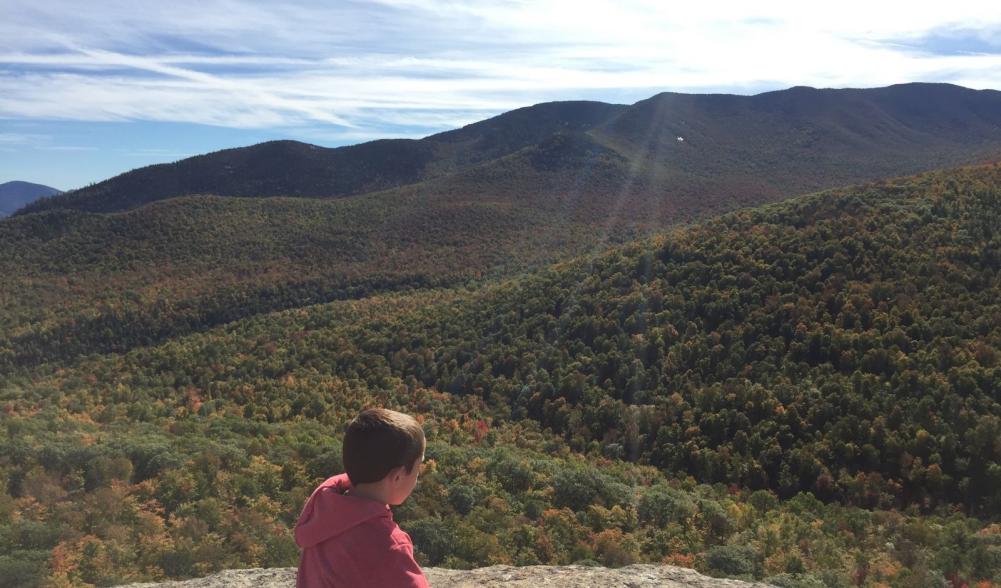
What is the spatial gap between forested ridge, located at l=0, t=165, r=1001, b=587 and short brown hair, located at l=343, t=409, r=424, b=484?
726cm

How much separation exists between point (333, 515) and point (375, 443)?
39cm

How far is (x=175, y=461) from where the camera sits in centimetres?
1262

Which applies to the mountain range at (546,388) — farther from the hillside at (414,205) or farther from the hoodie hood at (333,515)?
the hoodie hood at (333,515)

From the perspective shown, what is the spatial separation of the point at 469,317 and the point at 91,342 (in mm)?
29285

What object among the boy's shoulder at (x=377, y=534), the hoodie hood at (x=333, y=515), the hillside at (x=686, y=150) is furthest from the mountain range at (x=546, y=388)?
the hillside at (x=686, y=150)

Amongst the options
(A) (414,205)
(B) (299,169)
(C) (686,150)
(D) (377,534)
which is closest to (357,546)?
(D) (377,534)

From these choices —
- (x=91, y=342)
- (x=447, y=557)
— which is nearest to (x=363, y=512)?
(x=447, y=557)

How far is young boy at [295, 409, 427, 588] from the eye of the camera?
2.62 m

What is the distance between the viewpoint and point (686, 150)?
118562 millimetres

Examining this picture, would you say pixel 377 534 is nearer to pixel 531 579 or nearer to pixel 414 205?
pixel 531 579

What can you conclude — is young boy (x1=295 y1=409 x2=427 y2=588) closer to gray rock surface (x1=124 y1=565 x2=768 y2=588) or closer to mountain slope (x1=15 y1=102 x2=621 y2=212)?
gray rock surface (x1=124 y1=565 x2=768 y2=588)

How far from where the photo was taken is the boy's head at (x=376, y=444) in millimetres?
2615

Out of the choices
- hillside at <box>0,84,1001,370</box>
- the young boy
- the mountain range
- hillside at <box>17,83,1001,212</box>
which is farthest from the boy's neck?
hillside at <box>17,83,1001,212</box>

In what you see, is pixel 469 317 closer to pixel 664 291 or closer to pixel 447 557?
pixel 664 291
